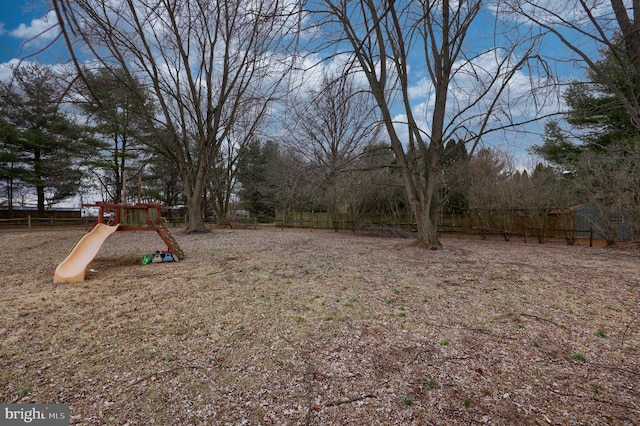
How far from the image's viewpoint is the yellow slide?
14.0ft

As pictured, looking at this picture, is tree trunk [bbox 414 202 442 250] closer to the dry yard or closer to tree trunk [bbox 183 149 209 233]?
the dry yard

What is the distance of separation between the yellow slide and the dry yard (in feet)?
0.64

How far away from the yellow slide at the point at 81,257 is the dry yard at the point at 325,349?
20cm

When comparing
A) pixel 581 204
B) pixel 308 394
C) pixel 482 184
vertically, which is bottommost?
pixel 308 394

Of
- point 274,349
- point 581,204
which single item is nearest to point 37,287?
point 274,349

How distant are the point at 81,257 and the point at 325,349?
4736 mm

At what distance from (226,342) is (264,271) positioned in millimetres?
2450

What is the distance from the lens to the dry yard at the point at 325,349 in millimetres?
1658

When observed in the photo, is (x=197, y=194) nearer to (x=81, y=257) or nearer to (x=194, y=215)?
(x=194, y=215)

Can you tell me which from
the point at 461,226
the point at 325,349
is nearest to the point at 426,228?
the point at 461,226

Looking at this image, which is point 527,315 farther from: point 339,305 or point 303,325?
point 303,325

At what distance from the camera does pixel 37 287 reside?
13.2 feet

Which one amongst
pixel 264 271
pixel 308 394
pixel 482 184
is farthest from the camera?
pixel 482 184

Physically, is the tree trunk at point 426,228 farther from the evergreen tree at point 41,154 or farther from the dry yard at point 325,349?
the evergreen tree at point 41,154
